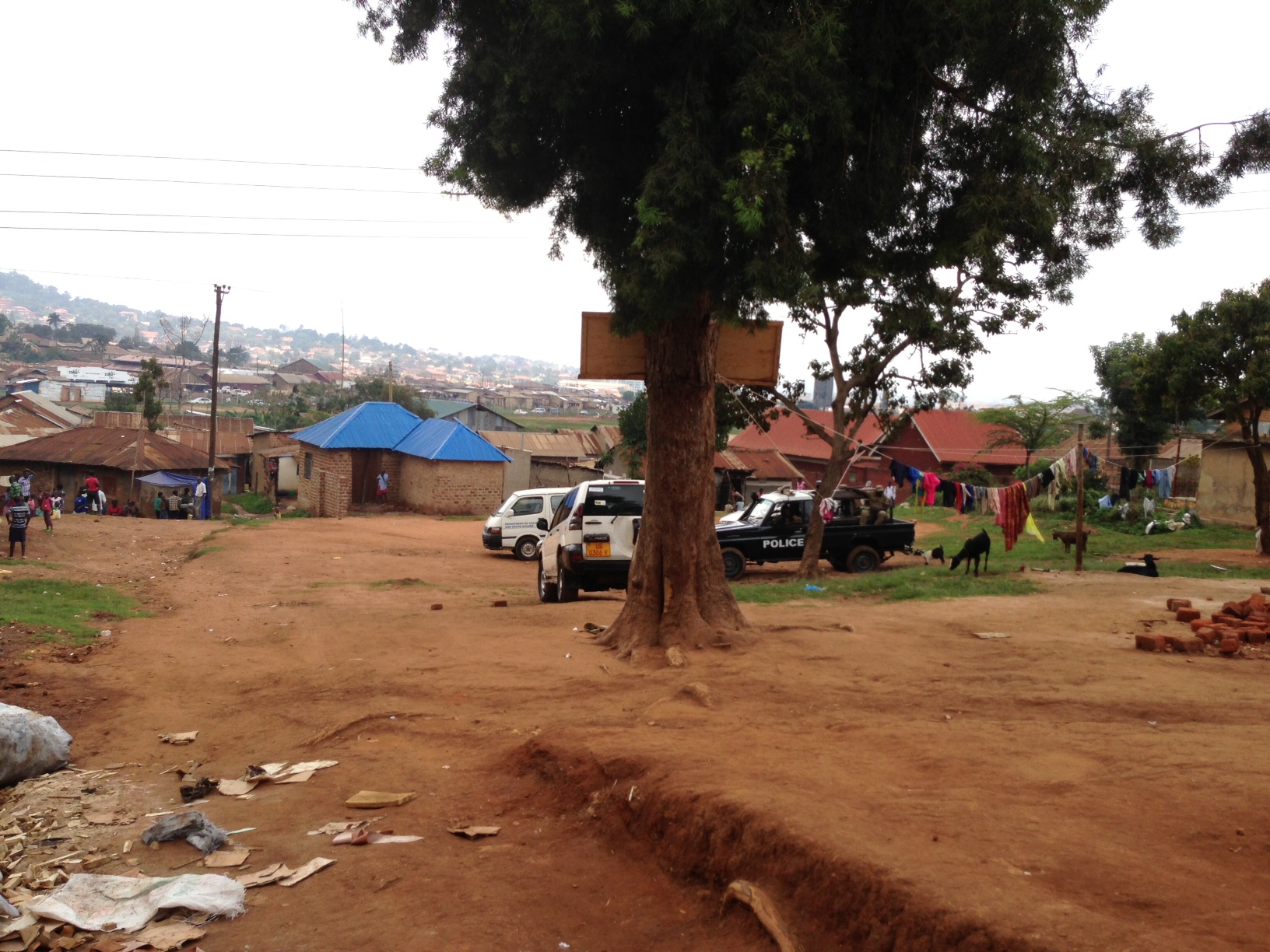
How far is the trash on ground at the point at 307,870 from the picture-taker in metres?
5.20

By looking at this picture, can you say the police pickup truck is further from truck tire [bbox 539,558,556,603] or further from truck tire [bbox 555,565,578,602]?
truck tire [bbox 555,565,578,602]

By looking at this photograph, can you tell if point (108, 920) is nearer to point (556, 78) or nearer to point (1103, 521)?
point (556, 78)

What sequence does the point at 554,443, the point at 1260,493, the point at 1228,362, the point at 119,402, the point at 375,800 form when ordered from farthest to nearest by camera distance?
the point at 119,402, the point at 554,443, the point at 1260,493, the point at 1228,362, the point at 375,800

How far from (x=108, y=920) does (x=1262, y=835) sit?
5.53 meters

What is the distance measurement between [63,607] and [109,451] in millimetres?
29578

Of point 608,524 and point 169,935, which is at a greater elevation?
point 608,524

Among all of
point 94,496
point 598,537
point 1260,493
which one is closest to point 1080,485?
point 1260,493

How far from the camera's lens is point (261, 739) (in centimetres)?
791

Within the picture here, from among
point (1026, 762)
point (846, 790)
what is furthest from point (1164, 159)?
point (846, 790)

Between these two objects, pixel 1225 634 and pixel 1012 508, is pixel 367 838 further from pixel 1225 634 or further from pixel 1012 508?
pixel 1012 508

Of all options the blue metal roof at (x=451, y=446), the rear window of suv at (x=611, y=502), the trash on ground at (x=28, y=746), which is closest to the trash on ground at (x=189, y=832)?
the trash on ground at (x=28, y=746)

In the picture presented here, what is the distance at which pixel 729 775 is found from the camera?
224 inches

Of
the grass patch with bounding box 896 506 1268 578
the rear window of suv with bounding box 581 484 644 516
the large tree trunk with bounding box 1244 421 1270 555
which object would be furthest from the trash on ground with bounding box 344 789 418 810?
the large tree trunk with bounding box 1244 421 1270 555

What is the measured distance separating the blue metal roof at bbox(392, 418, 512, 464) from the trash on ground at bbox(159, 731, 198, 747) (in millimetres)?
28689
